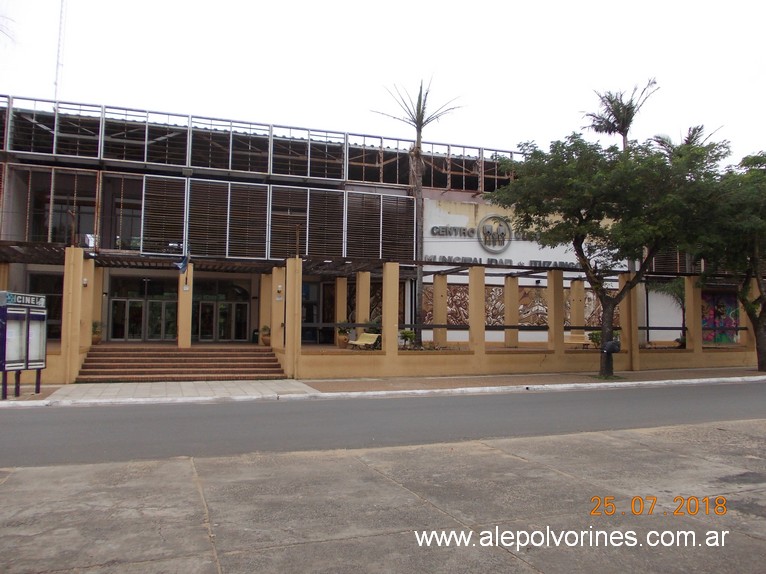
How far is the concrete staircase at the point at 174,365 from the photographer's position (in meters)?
17.9

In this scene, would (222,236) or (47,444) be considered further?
(222,236)

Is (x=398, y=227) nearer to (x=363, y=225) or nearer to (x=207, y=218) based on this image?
(x=363, y=225)

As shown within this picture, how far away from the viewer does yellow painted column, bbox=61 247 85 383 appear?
1712 cm

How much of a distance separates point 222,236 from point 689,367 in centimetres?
1981

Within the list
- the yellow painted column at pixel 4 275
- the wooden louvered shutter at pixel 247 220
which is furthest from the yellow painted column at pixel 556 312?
the yellow painted column at pixel 4 275

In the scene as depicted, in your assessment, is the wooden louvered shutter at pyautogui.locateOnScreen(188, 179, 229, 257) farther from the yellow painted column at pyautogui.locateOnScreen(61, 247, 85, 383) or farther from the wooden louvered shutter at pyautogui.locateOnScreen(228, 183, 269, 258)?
the yellow painted column at pyautogui.locateOnScreen(61, 247, 85, 383)

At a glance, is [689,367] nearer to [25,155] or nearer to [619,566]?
[619,566]

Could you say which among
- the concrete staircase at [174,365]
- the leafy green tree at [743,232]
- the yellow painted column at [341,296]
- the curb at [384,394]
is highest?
the leafy green tree at [743,232]

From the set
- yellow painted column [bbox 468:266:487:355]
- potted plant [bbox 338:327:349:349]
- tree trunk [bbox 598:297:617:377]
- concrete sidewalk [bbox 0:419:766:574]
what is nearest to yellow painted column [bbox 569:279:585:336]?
tree trunk [bbox 598:297:617:377]

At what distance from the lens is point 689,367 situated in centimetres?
2392

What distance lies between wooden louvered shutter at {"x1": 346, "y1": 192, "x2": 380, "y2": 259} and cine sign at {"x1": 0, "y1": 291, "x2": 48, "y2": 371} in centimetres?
1423

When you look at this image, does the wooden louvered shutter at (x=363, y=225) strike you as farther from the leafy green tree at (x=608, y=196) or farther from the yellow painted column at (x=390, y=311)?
the leafy green tree at (x=608, y=196)

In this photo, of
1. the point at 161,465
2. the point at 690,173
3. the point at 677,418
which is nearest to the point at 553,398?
the point at 677,418

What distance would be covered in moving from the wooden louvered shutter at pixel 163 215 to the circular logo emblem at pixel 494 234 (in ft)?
45.4
